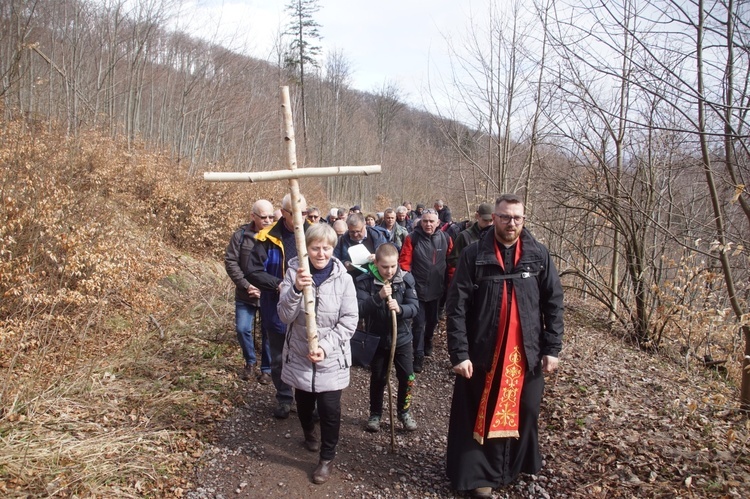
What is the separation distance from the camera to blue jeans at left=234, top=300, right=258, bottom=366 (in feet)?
17.7

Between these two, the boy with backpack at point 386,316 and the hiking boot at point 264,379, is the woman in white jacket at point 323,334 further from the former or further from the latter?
the hiking boot at point 264,379

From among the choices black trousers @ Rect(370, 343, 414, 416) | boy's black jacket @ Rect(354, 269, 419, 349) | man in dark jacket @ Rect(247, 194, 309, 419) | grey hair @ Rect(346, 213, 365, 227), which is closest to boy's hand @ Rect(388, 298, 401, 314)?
boy's black jacket @ Rect(354, 269, 419, 349)

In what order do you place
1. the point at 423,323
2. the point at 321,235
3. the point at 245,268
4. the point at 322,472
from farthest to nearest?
the point at 423,323, the point at 245,268, the point at 322,472, the point at 321,235

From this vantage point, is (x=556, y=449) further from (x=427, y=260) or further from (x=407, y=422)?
(x=427, y=260)

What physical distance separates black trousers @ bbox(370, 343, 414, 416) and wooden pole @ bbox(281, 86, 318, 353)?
3.84 ft

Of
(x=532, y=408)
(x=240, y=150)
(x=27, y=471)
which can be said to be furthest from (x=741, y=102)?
(x=240, y=150)

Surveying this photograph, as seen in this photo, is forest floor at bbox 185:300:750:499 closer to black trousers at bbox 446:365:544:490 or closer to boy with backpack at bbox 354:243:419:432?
black trousers at bbox 446:365:544:490

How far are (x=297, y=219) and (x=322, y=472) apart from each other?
2.05 meters

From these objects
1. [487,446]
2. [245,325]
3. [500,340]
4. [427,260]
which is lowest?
[487,446]

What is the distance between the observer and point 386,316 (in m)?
4.42

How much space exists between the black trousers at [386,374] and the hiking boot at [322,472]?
95 cm

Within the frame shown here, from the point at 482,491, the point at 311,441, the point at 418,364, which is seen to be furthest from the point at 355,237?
the point at 482,491

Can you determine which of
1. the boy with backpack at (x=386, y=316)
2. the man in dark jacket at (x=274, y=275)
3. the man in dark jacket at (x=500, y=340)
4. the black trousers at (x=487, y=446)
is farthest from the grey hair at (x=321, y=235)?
the black trousers at (x=487, y=446)

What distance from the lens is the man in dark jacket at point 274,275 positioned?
15.7 feet
